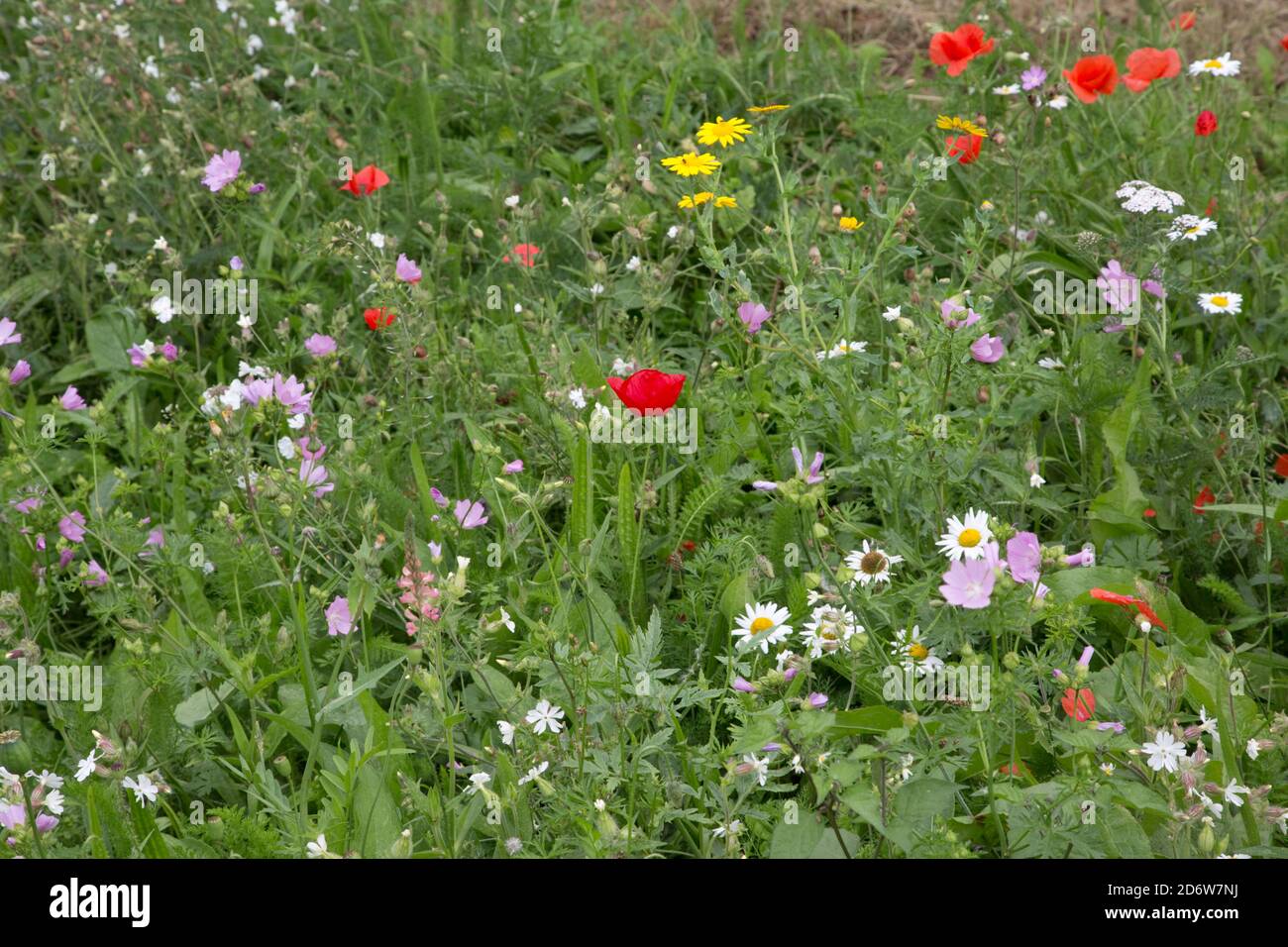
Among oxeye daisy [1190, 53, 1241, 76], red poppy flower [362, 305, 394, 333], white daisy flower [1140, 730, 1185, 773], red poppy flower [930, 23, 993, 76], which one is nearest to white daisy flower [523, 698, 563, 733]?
white daisy flower [1140, 730, 1185, 773]

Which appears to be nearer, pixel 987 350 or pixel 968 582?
pixel 968 582

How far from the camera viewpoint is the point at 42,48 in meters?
3.86

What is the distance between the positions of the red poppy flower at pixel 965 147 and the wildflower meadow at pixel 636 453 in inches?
1.7

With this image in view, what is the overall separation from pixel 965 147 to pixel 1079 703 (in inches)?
64.8

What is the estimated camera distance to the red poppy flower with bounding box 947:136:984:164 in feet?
10.1

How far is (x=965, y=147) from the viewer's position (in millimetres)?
3318

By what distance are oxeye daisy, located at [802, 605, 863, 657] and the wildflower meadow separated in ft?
0.04

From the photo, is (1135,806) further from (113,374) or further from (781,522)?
(113,374)

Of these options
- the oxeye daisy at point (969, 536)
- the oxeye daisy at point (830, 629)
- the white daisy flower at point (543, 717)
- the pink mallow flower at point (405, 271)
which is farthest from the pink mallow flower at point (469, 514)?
the oxeye daisy at point (969, 536)

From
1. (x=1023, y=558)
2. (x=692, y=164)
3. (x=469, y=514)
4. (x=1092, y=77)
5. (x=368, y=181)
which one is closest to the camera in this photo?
(x=1023, y=558)

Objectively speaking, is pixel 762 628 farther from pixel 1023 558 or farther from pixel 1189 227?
pixel 1189 227

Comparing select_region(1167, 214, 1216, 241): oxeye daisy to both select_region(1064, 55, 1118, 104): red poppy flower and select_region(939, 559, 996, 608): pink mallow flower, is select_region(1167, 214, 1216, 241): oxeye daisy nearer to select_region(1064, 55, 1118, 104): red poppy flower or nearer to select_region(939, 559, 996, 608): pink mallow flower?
select_region(1064, 55, 1118, 104): red poppy flower

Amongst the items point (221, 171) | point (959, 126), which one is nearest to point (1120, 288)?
point (959, 126)
